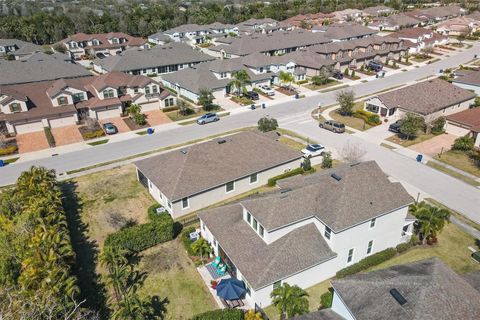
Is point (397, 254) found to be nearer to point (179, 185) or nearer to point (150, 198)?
point (179, 185)

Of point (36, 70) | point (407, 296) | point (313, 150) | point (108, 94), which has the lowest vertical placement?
point (313, 150)

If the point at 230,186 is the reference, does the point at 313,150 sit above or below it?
below

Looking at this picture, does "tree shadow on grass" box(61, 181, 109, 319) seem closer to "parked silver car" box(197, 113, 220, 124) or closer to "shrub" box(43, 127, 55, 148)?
"shrub" box(43, 127, 55, 148)

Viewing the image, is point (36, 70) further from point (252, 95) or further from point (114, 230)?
point (114, 230)

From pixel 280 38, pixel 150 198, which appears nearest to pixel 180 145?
pixel 150 198

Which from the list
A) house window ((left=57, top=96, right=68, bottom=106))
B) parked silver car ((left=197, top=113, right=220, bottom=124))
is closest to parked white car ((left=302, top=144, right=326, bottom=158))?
parked silver car ((left=197, top=113, right=220, bottom=124))

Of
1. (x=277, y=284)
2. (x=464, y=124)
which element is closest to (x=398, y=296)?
(x=277, y=284)

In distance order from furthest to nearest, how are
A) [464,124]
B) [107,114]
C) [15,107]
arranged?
[107,114], [15,107], [464,124]

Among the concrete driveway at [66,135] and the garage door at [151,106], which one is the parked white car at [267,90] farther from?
the concrete driveway at [66,135]
